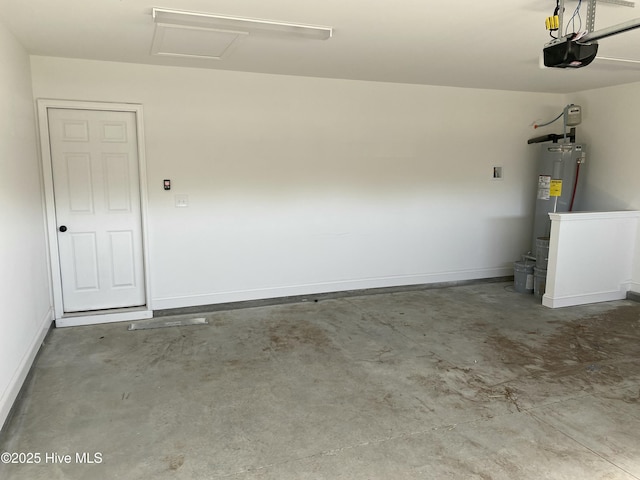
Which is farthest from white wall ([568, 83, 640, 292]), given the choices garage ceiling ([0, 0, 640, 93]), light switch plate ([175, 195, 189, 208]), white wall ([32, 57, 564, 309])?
light switch plate ([175, 195, 189, 208])

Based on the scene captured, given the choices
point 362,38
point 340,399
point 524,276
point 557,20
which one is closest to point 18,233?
point 340,399

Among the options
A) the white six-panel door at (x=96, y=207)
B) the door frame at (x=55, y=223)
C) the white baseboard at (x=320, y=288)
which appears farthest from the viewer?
the white baseboard at (x=320, y=288)

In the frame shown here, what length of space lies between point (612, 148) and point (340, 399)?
15.8ft

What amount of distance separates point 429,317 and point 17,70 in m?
4.19

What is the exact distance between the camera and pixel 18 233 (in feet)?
10.6

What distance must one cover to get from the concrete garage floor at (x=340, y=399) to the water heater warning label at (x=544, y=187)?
1644 mm

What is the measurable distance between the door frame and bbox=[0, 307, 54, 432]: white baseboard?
0.74 ft

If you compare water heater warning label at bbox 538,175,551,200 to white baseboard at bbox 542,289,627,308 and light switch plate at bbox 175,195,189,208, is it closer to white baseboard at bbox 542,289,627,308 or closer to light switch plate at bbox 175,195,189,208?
white baseboard at bbox 542,289,627,308

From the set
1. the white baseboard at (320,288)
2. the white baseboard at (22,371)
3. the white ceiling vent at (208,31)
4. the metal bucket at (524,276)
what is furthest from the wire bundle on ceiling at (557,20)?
the white baseboard at (22,371)

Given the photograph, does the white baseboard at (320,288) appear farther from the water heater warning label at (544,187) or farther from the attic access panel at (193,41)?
the attic access panel at (193,41)

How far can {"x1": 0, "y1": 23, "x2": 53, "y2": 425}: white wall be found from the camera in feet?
9.41

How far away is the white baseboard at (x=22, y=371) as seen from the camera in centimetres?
272

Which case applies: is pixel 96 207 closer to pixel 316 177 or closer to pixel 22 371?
pixel 22 371

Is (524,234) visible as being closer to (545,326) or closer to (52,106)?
(545,326)
